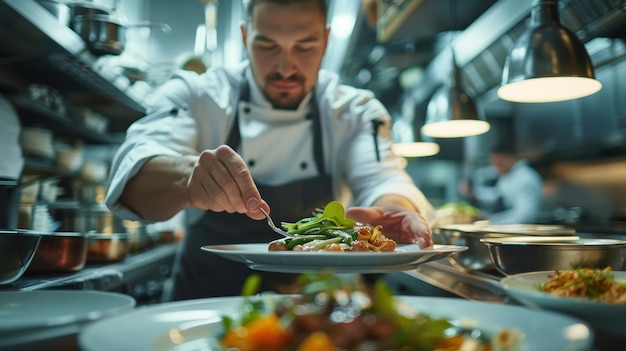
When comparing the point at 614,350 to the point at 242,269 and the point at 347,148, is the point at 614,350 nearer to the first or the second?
the point at 242,269

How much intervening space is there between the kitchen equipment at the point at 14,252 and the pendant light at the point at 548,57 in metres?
1.74

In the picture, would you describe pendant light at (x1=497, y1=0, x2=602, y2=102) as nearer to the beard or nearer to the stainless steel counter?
the beard

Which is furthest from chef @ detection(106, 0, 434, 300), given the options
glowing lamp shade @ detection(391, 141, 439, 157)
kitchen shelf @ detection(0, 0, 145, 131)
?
glowing lamp shade @ detection(391, 141, 439, 157)

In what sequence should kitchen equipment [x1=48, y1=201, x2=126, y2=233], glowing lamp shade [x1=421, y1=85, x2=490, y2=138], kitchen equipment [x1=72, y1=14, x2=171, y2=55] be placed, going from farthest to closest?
glowing lamp shade [x1=421, y1=85, x2=490, y2=138], kitchen equipment [x1=72, y1=14, x2=171, y2=55], kitchen equipment [x1=48, y1=201, x2=126, y2=233]

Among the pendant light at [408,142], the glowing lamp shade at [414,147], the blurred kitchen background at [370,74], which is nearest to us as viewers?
the blurred kitchen background at [370,74]

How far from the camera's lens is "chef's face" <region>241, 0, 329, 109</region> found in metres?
1.82

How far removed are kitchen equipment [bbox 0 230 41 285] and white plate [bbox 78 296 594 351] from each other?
539 millimetres

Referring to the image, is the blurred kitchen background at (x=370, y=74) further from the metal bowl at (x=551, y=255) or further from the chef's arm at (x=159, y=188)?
the metal bowl at (x=551, y=255)

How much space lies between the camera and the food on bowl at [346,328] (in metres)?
0.56

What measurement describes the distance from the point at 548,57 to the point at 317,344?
70.5 inches

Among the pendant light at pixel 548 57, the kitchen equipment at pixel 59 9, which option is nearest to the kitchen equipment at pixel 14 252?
the kitchen equipment at pixel 59 9

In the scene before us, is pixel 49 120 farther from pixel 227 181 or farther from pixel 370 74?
pixel 370 74

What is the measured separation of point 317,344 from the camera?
0.52m

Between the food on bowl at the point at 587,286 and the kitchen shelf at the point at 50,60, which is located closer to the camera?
the food on bowl at the point at 587,286
